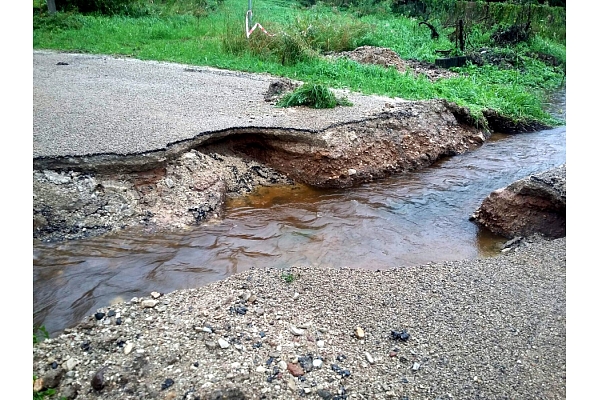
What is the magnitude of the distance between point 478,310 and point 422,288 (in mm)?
434

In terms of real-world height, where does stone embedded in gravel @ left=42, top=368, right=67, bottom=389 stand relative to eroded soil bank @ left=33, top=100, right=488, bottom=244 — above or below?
below

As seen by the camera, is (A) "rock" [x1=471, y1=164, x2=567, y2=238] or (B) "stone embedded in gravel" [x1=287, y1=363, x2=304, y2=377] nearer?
(B) "stone embedded in gravel" [x1=287, y1=363, x2=304, y2=377]

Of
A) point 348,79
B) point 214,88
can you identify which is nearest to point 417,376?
point 214,88

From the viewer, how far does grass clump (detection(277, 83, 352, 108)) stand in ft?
23.4

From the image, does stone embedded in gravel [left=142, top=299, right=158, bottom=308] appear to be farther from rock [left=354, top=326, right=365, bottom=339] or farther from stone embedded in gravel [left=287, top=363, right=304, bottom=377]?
rock [left=354, top=326, right=365, bottom=339]

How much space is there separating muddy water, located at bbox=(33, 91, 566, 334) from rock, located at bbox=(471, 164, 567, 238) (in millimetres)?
190

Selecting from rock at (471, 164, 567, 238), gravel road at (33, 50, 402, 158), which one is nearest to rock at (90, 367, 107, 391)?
gravel road at (33, 50, 402, 158)

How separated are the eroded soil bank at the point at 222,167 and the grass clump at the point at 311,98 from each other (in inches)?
29.7

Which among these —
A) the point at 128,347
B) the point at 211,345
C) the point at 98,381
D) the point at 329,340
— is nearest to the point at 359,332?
the point at 329,340

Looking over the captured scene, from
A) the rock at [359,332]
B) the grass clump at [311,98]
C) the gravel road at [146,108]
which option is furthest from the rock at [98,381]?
the grass clump at [311,98]

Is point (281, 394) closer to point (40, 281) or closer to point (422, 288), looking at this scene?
point (422, 288)

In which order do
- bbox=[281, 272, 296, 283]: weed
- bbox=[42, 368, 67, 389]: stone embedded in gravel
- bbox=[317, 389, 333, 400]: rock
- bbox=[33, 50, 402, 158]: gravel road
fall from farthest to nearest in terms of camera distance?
bbox=[33, 50, 402, 158]: gravel road, bbox=[281, 272, 296, 283]: weed, bbox=[42, 368, 67, 389]: stone embedded in gravel, bbox=[317, 389, 333, 400]: rock

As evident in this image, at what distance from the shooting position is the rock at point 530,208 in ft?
15.4

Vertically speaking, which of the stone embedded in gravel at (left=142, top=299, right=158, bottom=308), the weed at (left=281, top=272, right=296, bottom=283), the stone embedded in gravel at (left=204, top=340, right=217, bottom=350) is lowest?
the stone embedded in gravel at (left=204, top=340, right=217, bottom=350)
